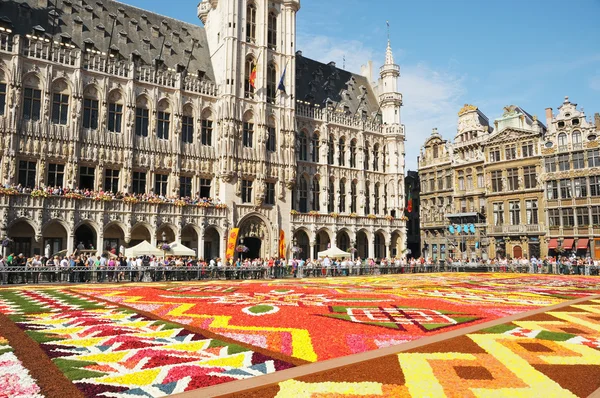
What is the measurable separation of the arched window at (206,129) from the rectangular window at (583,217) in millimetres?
38855

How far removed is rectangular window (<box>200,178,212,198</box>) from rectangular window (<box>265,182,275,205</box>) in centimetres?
559

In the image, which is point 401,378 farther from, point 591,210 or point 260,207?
point 591,210

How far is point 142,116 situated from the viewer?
39.8 m

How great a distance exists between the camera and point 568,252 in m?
48.4

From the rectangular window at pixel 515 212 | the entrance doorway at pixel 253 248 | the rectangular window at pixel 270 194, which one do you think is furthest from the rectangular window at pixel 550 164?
the entrance doorway at pixel 253 248

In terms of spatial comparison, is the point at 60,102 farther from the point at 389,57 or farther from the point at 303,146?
the point at 389,57

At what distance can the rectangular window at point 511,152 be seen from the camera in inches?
2127

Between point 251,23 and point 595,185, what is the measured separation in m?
39.1

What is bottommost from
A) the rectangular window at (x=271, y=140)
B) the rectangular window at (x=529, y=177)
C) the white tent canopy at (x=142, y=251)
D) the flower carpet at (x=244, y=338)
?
the flower carpet at (x=244, y=338)

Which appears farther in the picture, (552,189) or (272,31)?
(552,189)

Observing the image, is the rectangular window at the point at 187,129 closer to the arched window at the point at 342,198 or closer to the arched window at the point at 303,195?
the arched window at the point at 303,195

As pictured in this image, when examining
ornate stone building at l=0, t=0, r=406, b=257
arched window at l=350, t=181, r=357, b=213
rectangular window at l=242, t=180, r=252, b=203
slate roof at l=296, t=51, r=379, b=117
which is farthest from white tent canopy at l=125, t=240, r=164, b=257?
slate roof at l=296, t=51, r=379, b=117

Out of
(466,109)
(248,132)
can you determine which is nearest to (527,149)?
(466,109)

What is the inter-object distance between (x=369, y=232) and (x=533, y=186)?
63.5 ft
